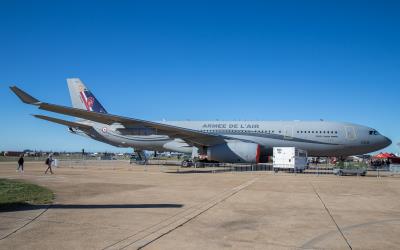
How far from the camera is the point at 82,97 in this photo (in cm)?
4047

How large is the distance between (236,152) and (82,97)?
19.5 m

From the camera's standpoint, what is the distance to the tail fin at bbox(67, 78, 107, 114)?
1576 inches

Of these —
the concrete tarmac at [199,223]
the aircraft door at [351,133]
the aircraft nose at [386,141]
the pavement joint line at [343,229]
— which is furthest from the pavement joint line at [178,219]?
the aircraft nose at [386,141]

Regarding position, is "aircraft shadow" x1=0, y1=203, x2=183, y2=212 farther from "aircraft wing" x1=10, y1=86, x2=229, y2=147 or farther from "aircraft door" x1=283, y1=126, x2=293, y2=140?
"aircraft door" x1=283, y1=126, x2=293, y2=140

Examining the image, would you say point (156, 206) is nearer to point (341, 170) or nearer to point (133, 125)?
point (133, 125)

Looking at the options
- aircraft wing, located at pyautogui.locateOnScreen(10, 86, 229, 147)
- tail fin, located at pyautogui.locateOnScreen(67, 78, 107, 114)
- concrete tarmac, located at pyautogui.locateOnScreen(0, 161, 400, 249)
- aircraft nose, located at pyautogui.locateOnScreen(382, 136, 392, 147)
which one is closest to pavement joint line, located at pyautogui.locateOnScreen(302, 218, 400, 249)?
concrete tarmac, located at pyautogui.locateOnScreen(0, 161, 400, 249)

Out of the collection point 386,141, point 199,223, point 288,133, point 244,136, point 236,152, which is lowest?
point 199,223

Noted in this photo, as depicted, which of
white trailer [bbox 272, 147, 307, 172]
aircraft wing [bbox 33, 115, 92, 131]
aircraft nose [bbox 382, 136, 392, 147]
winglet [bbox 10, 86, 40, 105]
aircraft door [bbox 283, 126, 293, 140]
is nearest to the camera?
winglet [bbox 10, 86, 40, 105]

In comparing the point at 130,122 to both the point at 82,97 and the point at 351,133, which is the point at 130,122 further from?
the point at 351,133

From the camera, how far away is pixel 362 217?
9430 millimetres

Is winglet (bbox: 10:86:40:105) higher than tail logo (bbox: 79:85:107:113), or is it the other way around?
tail logo (bbox: 79:85:107:113)

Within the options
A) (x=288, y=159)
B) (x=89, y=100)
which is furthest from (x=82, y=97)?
(x=288, y=159)

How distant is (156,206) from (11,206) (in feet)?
12.8

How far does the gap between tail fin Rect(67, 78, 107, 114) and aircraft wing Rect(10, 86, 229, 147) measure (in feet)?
32.9
